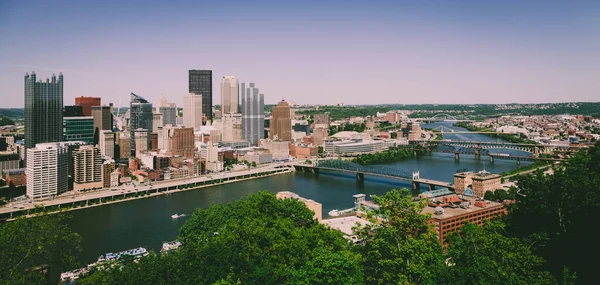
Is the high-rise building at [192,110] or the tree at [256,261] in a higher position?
the high-rise building at [192,110]

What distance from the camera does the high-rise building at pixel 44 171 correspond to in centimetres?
1570

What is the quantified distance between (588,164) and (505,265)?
5106 millimetres

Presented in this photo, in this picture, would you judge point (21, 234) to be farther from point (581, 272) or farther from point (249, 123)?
point (249, 123)

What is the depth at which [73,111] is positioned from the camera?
2647cm

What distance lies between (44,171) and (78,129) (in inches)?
368

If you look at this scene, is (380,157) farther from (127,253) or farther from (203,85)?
(203,85)

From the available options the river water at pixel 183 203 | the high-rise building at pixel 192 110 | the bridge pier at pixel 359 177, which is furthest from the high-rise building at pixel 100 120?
the bridge pier at pixel 359 177

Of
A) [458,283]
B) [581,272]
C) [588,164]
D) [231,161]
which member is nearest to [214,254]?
[458,283]

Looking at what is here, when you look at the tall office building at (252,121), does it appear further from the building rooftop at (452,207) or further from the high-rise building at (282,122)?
the building rooftop at (452,207)

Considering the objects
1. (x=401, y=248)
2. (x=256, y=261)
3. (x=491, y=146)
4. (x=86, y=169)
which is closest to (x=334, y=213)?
(x=256, y=261)

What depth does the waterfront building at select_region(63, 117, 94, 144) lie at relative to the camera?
79.0 ft

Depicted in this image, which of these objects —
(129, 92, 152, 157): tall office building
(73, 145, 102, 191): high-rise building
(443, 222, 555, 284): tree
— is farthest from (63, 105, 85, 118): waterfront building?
(443, 222, 555, 284): tree

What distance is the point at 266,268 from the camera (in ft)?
17.1

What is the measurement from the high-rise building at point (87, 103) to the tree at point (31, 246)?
81.5ft
